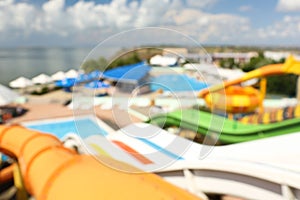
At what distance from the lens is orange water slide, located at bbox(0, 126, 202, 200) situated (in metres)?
1.40

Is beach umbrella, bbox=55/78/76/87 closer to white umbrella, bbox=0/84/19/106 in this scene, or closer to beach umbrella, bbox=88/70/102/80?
white umbrella, bbox=0/84/19/106

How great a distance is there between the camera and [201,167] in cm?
266

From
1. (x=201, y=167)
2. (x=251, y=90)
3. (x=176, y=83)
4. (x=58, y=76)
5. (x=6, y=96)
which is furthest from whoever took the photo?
(x=58, y=76)

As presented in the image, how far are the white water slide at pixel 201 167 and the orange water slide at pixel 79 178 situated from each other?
→ 0.54 ft

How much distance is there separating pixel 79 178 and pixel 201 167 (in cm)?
134

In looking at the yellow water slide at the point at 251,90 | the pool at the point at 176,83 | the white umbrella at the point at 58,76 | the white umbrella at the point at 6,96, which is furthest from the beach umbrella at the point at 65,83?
the pool at the point at 176,83

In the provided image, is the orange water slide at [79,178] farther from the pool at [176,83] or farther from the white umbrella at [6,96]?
the white umbrella at [6,96]

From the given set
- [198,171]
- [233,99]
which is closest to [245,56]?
[233,99]

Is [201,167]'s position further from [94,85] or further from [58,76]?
[58,76]

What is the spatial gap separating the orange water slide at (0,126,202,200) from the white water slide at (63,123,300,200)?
17cm

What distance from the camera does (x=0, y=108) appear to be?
1387cm

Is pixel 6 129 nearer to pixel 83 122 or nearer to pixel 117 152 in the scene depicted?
pixel 117 152

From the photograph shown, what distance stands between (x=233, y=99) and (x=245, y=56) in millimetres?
43487

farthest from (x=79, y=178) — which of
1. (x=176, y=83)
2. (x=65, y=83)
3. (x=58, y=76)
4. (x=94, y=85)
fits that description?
(x=58, y=76)
